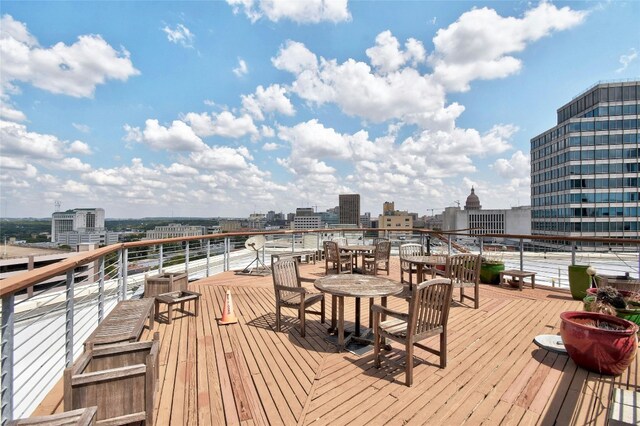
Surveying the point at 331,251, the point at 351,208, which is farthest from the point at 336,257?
the point at 351,208

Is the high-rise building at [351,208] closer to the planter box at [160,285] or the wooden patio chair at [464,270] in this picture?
the wooden patio chair at [464,270]

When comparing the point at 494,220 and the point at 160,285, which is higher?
the point at 494,220

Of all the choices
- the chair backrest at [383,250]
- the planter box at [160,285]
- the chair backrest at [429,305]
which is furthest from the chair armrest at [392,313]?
the chair backrest at [383,250]

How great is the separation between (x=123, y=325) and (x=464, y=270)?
453cm

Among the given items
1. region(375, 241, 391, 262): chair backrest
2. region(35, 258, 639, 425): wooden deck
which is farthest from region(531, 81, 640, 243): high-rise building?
region(35, 258, 639, 425): wooden deck

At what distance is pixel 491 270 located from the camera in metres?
6.35

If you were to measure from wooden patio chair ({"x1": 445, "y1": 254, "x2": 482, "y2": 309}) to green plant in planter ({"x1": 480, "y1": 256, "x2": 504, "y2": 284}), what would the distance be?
83.2 inches

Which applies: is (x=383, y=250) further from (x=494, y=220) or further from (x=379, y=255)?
(x=494, y=220)

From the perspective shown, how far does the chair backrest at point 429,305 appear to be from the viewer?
95.4 inches

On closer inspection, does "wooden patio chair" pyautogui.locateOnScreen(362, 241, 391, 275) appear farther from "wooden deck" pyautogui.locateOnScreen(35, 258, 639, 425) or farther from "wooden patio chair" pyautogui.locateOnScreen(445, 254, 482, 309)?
"wooden deck" pyautogui.locateOnScreen(35, 258, 639, 425)

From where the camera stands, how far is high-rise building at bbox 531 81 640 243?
55500mm

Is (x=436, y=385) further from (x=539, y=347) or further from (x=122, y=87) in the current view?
(x=122, y=87)

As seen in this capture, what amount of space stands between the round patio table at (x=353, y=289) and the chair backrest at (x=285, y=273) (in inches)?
22.5

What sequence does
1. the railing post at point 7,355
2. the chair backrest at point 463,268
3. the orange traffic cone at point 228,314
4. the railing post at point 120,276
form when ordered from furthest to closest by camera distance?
1. the chair backrest at point 463,268
2. the railing post at point 120,276
3. the orange traffic cone at point 228,314
4. the railing post at point 7,355
